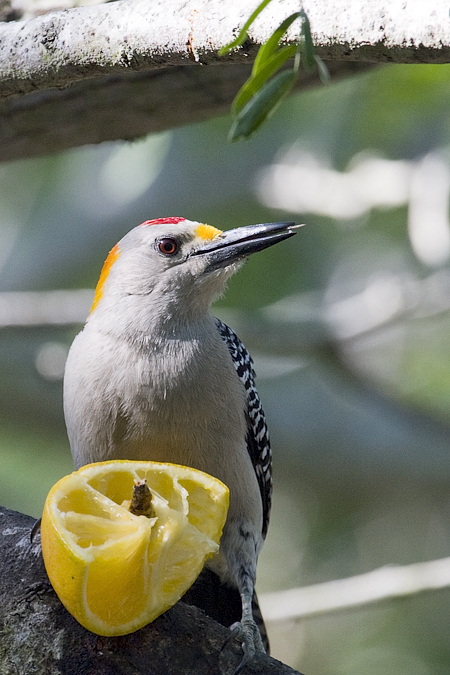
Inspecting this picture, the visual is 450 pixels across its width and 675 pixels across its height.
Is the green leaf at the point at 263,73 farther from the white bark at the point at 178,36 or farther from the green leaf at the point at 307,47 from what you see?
the white bark at the point at 178,36

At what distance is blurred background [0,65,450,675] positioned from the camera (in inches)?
360

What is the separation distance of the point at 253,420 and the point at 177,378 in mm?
846

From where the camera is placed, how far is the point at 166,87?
17.5ft

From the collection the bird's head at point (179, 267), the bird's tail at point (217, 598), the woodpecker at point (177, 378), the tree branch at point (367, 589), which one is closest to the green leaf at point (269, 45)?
the woodpecker at point (177, 378)

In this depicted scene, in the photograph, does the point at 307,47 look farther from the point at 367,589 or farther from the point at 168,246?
the point at 367,589

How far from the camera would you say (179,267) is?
15.6ft

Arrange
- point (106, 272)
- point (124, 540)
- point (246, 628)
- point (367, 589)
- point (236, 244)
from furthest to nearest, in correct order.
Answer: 1. point (367, 589)
2. point (106, 272)
3. point (236, 244)
4. point (246, 628)
5. point (124, 540)

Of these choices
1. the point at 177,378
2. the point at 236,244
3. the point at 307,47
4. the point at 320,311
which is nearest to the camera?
the point at 307,47

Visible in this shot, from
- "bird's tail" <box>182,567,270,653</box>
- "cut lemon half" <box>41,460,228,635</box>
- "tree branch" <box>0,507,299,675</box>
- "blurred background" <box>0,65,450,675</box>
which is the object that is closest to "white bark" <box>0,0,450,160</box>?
"cut lemon half" <box>41,460,228,635</box>

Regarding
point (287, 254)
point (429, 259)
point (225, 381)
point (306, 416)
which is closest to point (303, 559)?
point (306, 416)

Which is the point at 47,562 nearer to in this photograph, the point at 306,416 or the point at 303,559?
the point at 306,416

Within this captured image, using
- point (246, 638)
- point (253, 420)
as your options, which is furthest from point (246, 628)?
point (253, 420)

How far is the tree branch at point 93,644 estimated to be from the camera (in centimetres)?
309

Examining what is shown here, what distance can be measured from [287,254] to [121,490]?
9.54 meters
